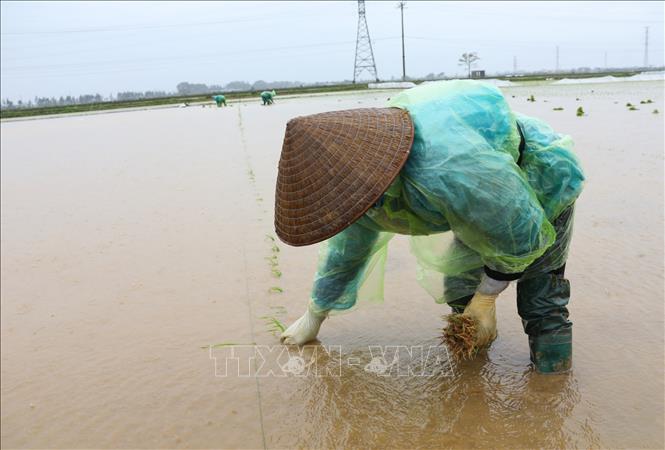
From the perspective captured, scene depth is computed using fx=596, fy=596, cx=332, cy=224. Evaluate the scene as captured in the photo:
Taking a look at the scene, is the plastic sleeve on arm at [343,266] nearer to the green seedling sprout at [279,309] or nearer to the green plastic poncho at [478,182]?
the green plastic poncho at [478,182]

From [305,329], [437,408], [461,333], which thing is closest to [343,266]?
[305,329]

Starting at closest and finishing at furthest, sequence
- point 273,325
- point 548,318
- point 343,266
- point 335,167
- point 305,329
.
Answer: point 335,167 → point 548,318 → point 343,266 → point 305,329 → point 273,325

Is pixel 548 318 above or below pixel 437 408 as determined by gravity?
above

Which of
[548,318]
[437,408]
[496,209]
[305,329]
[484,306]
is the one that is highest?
[496,209]

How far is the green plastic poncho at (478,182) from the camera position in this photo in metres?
1.91

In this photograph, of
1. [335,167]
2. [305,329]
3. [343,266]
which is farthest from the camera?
[305,329]

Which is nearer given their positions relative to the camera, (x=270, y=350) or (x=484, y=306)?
(x=484, y=306)

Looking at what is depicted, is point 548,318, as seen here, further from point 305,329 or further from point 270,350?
point 270,350

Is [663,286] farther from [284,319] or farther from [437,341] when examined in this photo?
[284,319]

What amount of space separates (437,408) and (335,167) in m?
1.12

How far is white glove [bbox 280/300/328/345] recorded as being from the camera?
113 inches

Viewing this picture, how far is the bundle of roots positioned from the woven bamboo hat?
0.78 meters

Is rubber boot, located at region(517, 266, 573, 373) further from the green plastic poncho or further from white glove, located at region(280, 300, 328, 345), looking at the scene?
white glove, located at region(280, 300, 328, 345)

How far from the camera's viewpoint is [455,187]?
1.90m
